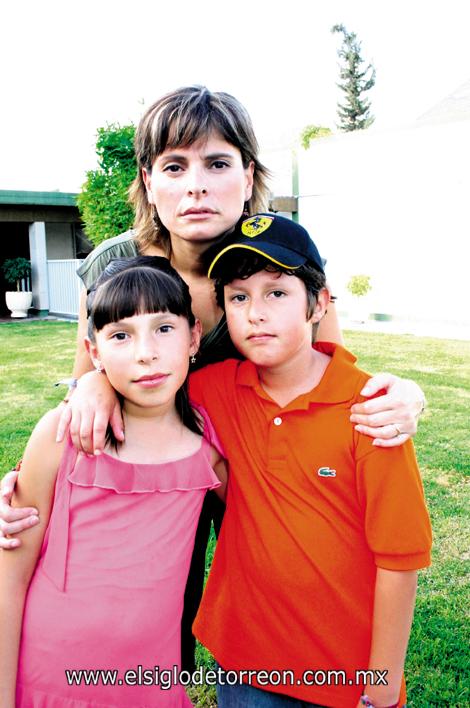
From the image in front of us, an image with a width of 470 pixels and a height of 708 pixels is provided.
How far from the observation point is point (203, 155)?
6.48ft

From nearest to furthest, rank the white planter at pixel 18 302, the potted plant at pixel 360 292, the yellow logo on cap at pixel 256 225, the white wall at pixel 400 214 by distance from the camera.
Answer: the yellow logo on cap at pixel 256 225 < the white wall at pixel 400 214 < the potted plant at pixel 360 292 < the white planter at pixel 18 302

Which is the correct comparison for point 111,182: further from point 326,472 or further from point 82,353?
point 326,472

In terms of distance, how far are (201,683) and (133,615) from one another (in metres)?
1.30

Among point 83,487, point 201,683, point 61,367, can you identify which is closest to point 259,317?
point 83,487

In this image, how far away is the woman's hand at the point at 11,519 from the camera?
1567mm

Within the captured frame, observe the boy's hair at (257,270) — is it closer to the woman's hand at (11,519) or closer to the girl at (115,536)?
the girl at (115,536)

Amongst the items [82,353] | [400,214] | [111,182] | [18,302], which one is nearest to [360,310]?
[400,214]

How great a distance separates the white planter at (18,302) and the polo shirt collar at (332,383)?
16.8 m

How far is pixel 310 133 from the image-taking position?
62.4 feet

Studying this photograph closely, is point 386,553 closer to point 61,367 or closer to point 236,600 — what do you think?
point 236,600

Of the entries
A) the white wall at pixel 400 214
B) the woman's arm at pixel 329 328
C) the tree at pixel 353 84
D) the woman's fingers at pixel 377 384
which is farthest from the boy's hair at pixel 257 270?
the tree at pixel 353 84

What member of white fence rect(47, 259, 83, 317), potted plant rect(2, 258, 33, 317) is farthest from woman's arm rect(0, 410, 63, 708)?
potted plant rect(2, 258, 33, 317)

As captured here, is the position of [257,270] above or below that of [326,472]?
above

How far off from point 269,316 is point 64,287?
1670 centimetres
